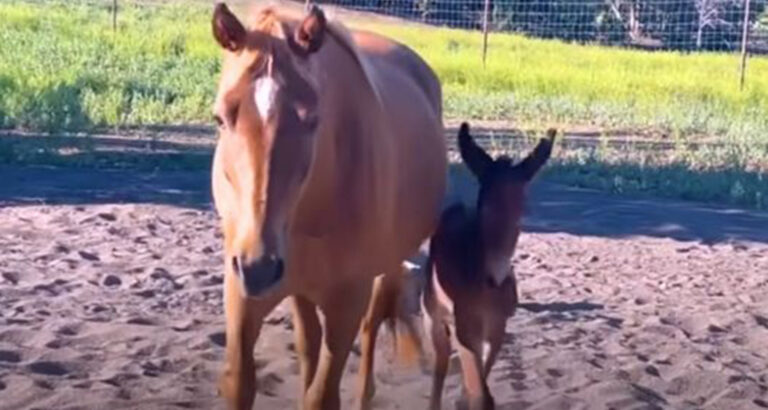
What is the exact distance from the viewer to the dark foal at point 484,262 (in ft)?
20.4

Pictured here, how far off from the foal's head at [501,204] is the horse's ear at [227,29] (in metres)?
1.83

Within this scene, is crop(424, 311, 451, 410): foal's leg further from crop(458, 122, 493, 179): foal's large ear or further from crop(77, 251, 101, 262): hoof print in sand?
crop(77, 251, 101, 262): hoof print in sand

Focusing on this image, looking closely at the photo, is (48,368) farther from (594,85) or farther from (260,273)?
(594,85)

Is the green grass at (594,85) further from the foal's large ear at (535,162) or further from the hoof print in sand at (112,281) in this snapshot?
the foal's large ear at (535,162)

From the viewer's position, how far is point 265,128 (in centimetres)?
437

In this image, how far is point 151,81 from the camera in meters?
21.3

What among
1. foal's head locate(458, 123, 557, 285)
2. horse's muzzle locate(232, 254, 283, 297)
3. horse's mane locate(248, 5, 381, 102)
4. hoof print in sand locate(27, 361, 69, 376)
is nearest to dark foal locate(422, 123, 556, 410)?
foal's head locate(458, 123, 557, 285)

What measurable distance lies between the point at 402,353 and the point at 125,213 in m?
4.31

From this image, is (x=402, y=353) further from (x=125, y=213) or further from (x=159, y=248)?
(x=125, y=213)

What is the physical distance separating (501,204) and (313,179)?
1380 millimetres

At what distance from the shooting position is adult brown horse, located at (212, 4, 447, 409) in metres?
4.36

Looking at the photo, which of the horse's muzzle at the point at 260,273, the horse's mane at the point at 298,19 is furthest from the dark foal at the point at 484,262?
the horse's muzzle at the point at 260,273

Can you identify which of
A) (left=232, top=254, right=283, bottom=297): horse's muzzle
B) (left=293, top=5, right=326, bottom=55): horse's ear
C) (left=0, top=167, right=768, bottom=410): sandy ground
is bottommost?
(left=0, top=167, right=768, bottom=410): sandy ground

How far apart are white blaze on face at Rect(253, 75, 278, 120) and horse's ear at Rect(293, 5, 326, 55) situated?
212 millimetres
